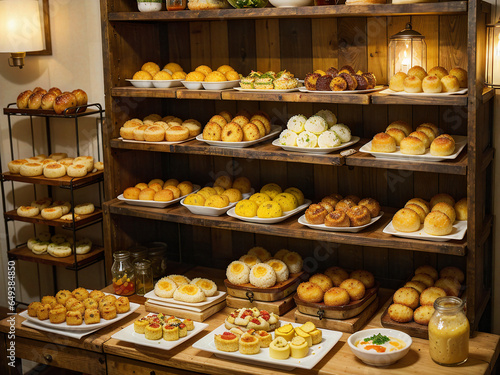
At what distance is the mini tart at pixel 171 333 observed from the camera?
2.96 metres

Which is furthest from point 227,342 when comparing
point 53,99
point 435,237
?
point 53,99

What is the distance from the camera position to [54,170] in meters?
3.84

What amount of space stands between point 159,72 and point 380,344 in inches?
72.0

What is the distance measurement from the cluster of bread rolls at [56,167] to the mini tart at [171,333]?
1303 mm

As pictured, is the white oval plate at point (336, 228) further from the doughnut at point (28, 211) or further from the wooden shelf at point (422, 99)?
the doughnut at point (28, 211)

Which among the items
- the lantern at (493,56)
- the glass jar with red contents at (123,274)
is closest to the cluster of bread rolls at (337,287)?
the glass jar with red contents at (123,274)

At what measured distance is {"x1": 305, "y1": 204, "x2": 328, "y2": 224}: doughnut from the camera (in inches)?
121

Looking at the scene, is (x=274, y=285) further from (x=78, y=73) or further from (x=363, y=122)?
(x=78, y=73)

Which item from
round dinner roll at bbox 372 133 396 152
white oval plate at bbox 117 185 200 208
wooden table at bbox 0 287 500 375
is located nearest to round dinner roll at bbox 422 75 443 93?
round dinner roll at bbox 372 133 396 152

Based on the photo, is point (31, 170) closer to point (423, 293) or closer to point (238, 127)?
point (238, 127)

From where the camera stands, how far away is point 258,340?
2.84 metres

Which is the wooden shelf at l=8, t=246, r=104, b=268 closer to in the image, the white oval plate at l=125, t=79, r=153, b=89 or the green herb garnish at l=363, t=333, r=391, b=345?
the white oval plate at l=125, t=79, r=153, b=89

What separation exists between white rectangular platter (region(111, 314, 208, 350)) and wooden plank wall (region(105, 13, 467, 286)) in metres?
0.79

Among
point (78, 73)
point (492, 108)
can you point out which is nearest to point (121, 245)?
point (78, 73)
